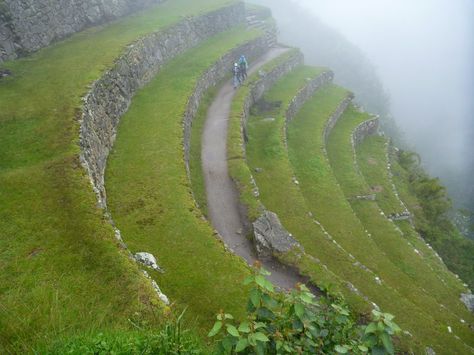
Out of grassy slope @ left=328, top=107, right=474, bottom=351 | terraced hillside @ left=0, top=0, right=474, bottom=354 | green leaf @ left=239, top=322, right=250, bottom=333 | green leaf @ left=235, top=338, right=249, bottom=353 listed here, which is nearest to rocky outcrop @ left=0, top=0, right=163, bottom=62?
terraced hillside @ left=0, top=0, right=474, bottom=354

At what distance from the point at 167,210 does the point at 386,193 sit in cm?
2348

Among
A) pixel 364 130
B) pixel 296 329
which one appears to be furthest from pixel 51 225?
pixel 364 130

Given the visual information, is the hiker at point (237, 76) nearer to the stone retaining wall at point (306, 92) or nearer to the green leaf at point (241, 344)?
the stone retaining wall at point (306, 92)

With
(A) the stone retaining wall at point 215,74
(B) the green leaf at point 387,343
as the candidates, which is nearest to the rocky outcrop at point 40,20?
(A) the stone retaining wall at point 215,74

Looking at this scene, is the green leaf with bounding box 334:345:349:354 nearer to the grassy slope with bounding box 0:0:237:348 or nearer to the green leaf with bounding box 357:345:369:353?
the green leaf with bounding box 357:345:369:353

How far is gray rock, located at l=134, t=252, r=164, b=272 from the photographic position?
50.6ft

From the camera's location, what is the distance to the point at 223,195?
2531cm

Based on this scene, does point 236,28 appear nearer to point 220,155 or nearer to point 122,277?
point 220,155

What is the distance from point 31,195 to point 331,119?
3355 centimetres

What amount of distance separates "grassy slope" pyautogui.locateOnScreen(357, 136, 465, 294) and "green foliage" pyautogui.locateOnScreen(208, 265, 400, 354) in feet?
78.8

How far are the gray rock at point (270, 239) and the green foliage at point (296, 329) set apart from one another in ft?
47.2

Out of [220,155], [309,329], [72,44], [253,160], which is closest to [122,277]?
[309,329]

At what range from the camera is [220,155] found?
29078 mm

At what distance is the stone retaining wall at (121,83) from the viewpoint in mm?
20547
